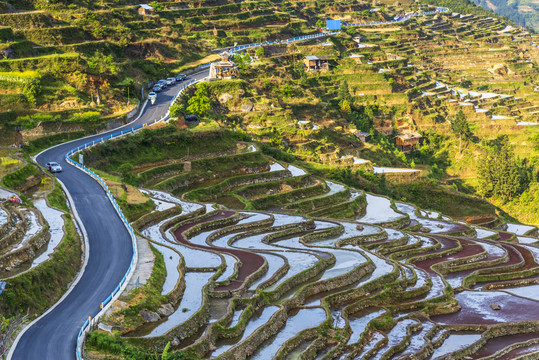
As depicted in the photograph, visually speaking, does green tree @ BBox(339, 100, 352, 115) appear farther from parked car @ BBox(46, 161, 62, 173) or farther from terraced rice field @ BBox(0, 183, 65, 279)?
terraced rice field @ BBox(0, 183, 65, 279)

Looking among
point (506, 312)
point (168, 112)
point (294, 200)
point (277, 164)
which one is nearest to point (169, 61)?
point (168, 112)

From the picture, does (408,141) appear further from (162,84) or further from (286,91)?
(162,84)

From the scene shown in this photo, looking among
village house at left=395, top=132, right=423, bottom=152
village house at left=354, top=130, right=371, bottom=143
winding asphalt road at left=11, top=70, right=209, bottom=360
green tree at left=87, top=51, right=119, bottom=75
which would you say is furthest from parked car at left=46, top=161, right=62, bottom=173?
village house at left=395, top=132, right=423, bottom=152

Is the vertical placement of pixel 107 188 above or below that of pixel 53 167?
below

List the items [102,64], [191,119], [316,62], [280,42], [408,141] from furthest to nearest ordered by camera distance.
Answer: [280,42]
[316,62]
[408,141]
[102,64]
[191,119]

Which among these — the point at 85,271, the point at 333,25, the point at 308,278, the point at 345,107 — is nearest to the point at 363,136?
the point at 345,107

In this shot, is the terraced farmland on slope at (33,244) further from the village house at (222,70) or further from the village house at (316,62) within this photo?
the village house at (316,62)
